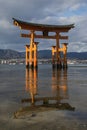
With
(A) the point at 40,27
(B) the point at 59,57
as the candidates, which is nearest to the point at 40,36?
(A) the point at 40,27

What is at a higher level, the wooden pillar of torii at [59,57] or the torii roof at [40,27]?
the torii roof at [40,27]

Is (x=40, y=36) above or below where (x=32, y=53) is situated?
above

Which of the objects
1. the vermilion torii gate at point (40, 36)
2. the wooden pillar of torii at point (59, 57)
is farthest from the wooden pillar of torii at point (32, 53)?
the wooden pillar of torii at point (59, 57)

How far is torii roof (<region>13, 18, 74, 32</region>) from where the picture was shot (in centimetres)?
4337

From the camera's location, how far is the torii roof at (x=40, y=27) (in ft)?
Result: 142

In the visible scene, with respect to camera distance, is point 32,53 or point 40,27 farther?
point 32,53

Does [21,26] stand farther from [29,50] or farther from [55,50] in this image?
[55,50]

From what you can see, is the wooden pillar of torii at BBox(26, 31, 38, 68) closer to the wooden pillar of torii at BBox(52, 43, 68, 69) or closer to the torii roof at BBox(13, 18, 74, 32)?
the torii roof at BBox(13, 18, 74, 32)

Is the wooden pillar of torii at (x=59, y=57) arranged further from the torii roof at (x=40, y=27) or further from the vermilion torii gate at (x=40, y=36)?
the torii roof at (x=40, y=27)

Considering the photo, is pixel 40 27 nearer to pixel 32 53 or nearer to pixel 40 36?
pixel 40 36

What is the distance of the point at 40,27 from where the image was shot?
45.2m

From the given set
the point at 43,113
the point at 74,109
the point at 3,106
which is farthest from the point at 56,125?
the point at 3,106

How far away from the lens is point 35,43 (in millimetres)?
45562

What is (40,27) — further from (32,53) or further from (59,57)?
(59,57)
